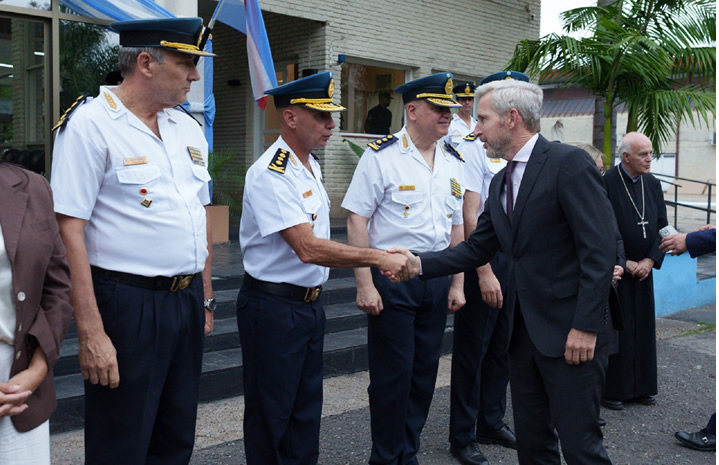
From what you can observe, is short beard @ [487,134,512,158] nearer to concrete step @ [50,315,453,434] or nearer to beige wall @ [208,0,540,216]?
concrete step @ [50,315,453,434]

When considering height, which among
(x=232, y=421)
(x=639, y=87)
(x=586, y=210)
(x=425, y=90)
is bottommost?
(x=232, y=421)

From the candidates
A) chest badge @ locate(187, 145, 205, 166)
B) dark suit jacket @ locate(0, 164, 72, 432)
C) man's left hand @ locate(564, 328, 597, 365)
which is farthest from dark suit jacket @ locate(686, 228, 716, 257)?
dark suit jacket @ locate(0, 164, 72, 432)

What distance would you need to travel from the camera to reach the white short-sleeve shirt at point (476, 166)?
475 centimetres

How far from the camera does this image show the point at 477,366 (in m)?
4.46

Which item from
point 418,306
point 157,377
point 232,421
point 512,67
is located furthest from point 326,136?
A: point 512,67

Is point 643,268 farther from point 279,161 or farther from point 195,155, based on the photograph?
point 195,155

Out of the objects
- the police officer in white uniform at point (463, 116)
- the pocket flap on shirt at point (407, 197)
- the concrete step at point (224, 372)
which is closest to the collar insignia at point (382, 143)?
the pocket flap on shirt at point (407, 197)

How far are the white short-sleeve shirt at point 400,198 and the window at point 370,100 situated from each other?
8261mm

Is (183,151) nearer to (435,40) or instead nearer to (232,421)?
(232,421)

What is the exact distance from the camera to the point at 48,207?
231cm

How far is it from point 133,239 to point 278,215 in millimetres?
692

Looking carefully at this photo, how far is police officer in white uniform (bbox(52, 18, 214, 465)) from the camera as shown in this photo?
2664 mm

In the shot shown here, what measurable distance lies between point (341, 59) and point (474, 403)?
7708 mm

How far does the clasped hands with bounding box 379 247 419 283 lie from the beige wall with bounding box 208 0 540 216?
25.3 ft
